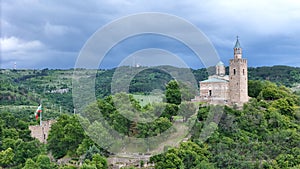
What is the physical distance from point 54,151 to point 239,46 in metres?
23.9

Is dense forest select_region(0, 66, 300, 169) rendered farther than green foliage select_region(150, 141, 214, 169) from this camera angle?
Yes

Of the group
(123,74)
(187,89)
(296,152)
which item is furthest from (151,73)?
(296,152)

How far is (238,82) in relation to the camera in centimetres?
5062

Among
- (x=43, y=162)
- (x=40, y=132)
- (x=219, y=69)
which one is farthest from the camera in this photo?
(x=219, y=69)

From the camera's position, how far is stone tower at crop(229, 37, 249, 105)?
50562 millimetres

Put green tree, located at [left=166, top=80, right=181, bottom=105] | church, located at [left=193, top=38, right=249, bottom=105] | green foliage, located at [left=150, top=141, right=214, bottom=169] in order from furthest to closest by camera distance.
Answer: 1. green tree, located at [left=166, top=80, right=181, bottom=105]
2. church, located at [left=193, top=38, right=249, bottom=105]
3. green foliage, located at [left=150, top=141, right=214, bottom=169]

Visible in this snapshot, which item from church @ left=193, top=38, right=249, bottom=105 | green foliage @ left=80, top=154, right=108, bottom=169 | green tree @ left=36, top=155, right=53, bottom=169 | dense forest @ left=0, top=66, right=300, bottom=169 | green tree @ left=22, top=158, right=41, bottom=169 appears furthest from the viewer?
church @ left=193, top=38, right=249, bottom=105

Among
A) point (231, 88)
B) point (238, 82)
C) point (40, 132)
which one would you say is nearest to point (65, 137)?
point (40, 132)

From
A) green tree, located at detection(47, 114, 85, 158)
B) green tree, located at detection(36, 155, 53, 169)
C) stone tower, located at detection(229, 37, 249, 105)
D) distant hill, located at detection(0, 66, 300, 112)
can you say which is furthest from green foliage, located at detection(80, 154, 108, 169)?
distant hill, located at detection(0, 66, 300, 112)

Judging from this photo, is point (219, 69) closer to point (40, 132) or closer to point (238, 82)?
point (238, 82)

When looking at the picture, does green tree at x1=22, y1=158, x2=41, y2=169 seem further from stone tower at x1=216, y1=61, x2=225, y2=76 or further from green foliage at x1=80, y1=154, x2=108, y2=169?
stone tower at x1=216, y1=61, x2=225, y2=76

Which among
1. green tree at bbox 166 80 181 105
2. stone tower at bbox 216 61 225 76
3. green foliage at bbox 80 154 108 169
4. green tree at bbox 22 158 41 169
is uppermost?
stone tower at bbox 216 61 225 76

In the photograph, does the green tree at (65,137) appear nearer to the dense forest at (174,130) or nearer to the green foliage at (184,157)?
the dense forest at (174,130)

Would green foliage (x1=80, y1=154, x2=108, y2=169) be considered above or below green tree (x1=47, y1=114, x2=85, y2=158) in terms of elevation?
below
